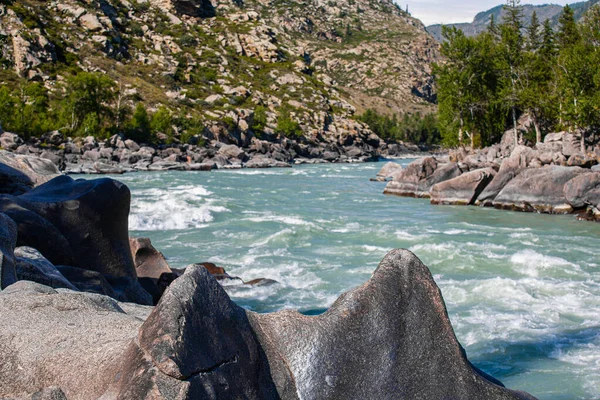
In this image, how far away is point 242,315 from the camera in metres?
3.53

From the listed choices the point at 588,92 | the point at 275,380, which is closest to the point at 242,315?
the point at 275,380

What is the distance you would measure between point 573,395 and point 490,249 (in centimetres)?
1081

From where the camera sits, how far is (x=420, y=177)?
122 feet

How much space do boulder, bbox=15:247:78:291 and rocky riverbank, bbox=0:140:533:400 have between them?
1.36m

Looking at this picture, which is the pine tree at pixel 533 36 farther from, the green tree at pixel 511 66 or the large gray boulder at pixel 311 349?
the large gray boulder at pixel 311 349

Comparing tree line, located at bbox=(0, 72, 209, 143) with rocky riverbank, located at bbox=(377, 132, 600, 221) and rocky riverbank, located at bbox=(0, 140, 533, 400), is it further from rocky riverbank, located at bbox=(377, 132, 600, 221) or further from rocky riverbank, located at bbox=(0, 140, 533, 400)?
rocky riverbank, located at bbox=(0, 140, 533, 400)

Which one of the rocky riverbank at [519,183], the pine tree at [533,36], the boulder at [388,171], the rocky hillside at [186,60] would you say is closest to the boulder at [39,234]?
the rocky riverbank at [519,183]

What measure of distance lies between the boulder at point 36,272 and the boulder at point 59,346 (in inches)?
68.2

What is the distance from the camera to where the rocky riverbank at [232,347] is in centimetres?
299

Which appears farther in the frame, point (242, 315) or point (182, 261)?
point (182, 261)

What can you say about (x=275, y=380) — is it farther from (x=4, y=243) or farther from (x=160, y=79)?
(x=160, y=79)

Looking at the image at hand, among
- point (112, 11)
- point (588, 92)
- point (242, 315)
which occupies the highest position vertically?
point (112, 11)

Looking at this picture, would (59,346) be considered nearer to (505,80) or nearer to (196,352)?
(196,352)

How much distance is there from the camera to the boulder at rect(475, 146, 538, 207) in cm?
3117
